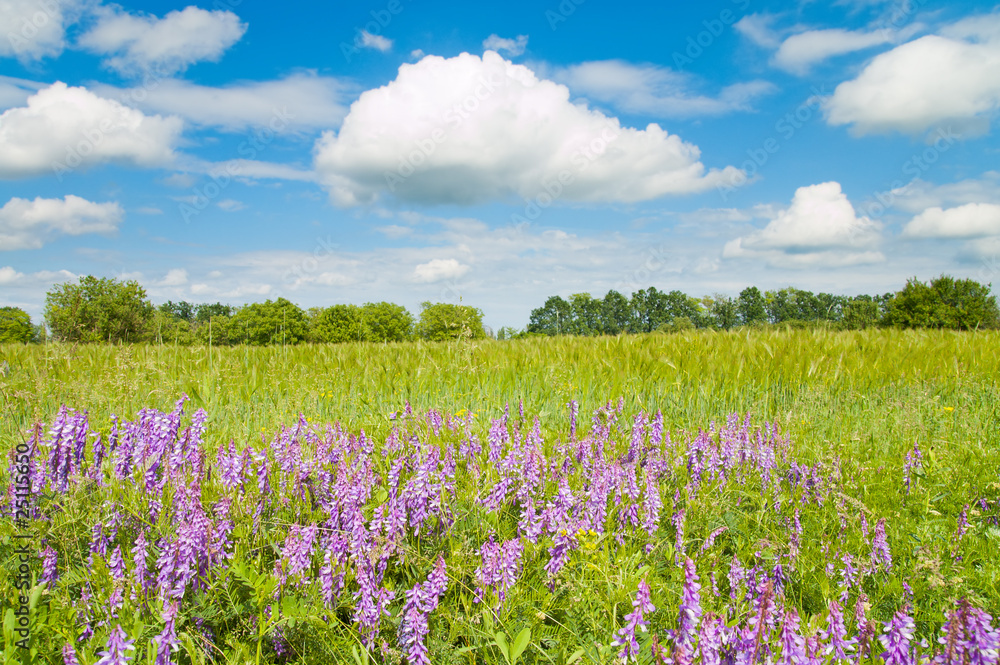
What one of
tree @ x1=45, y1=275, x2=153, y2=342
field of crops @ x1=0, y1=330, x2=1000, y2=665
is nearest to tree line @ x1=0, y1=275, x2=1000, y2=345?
tree @ x1=45, y1=275, x2=153, y2=342

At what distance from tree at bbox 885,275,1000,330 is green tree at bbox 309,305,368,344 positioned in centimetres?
5134

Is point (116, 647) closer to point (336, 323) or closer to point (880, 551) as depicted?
point (880, 551)

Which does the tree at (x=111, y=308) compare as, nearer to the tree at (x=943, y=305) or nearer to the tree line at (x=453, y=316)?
the tree line at (x=453, y=316)

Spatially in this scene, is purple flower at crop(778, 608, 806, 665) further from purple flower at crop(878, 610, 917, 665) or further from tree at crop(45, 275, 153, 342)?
tree at crop(45, 275, 153, 342)

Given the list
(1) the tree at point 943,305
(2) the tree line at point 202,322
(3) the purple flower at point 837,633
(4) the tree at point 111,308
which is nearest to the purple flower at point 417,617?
(3) the purple flower at point 837,633

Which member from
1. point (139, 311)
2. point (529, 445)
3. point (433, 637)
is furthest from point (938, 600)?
point (139, 311)

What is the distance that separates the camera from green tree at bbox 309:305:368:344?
65.1 m

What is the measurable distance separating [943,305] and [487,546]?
37.8 meters

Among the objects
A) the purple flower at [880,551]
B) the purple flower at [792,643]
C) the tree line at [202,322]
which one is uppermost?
the tree line at [202,322]

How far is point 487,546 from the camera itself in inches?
94.0

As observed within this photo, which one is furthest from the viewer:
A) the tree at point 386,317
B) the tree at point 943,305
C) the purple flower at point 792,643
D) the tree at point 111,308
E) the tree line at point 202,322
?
the tree at point 386,317

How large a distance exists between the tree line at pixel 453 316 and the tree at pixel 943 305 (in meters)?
0.06

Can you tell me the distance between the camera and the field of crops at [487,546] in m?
2.09

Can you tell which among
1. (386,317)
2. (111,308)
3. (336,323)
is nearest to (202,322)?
(111,308)
